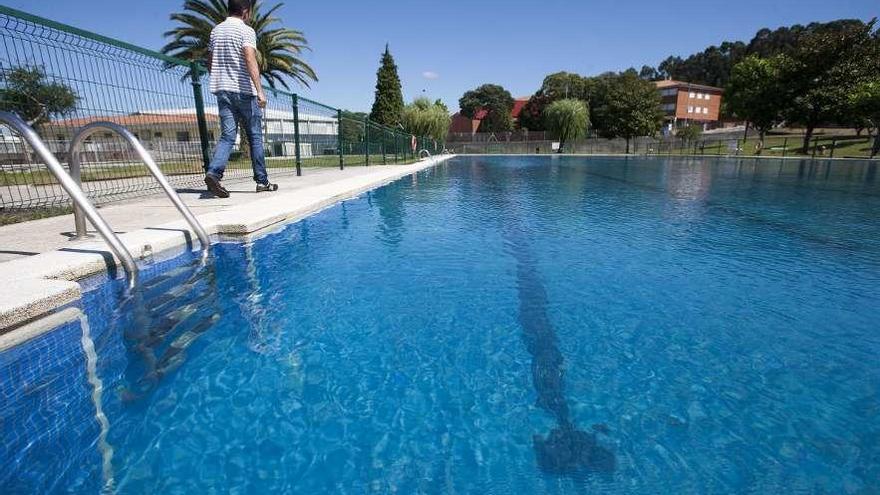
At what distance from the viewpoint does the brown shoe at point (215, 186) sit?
6661 mm

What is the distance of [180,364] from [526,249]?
3795 mm

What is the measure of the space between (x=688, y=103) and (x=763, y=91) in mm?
45561

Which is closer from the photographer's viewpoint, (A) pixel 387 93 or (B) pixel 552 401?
(B) pixel 552 401

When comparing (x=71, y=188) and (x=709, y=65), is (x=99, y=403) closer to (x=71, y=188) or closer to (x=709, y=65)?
(x=71, y=188)

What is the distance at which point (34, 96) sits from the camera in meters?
5.34

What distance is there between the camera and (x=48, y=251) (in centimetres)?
372

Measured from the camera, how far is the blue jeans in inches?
259

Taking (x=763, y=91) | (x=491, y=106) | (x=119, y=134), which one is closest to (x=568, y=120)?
(x=763, y=91)

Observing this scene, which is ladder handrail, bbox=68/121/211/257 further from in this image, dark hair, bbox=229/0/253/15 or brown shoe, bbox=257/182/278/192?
brown shoe, bbox=257/182/278/192

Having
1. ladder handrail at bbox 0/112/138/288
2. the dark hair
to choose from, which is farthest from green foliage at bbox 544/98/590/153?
ladder handrail at bbox 0/112/138/288

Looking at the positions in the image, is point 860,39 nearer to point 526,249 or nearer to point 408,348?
point 526,249

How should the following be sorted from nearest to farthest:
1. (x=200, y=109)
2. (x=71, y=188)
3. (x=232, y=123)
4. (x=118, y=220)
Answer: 1. (x=71, y=188)
2. (x=118, y=220)
3. (x=232, y=123)
4. (x=200, y=109)

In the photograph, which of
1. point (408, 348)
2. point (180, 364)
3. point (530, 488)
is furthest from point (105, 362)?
point (530, 488)

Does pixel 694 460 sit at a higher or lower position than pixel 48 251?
lower
